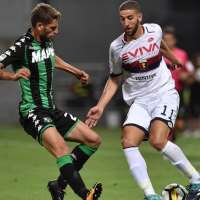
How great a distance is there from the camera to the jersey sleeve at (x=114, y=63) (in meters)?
10.8

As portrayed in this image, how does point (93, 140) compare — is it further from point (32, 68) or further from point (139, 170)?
point (32, 68)

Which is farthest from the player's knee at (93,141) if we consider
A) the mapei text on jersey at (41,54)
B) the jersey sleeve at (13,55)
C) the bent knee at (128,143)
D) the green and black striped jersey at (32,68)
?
the jersey sleeve at (13,55)

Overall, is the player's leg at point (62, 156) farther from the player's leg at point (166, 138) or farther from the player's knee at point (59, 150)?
the player's leg at point (166, 138)

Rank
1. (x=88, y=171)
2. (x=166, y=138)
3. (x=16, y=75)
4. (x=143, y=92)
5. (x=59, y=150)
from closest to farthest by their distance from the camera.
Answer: (x=16, y=75), (x=59, y=150), (x=166, y=138), (x=143, y=92), (x=88, y=171)

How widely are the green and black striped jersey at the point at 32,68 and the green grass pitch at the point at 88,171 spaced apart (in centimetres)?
141

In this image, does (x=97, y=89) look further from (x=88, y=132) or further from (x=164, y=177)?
(x=88, y=132)

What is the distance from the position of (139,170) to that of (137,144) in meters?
0.35

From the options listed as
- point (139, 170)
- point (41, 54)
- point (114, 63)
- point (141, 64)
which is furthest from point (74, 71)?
point (139, 170)

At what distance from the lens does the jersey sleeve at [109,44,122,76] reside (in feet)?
35.4

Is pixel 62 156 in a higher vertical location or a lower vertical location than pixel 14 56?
lower

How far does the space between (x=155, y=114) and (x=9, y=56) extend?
1.77m

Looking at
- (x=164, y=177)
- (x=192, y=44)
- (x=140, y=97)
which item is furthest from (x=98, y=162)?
(x=192, y=44)

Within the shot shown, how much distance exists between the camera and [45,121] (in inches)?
401

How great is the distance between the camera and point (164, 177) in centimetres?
1370
